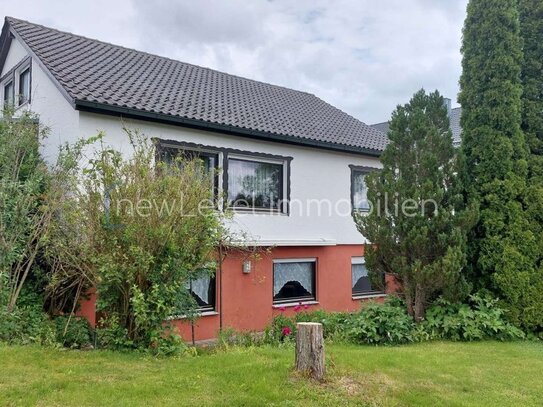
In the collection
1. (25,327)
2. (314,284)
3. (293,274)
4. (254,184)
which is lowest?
(25,327)

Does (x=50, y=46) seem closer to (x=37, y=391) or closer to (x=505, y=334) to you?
(x=37, y=391)

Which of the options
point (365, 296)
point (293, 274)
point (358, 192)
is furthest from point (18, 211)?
point (365, 296)

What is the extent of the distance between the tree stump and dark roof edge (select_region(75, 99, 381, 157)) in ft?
21.9

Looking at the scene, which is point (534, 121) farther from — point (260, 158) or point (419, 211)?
point (260, 158)

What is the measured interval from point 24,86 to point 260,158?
732cm

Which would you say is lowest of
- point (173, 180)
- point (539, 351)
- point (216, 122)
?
point (539, 351)

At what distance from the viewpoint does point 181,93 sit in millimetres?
13109

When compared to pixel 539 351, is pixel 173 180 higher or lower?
higher

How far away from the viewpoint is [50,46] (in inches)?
508

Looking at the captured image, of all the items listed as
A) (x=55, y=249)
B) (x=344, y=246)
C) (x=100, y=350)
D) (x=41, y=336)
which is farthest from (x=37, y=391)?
(x=344, y=246)

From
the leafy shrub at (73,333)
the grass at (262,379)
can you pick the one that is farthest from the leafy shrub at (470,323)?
the leafy shrub at (73,333)

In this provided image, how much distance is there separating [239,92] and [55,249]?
954 cm

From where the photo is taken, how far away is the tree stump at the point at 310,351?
18.2ft

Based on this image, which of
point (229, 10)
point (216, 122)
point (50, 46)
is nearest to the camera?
point (216, 122)
